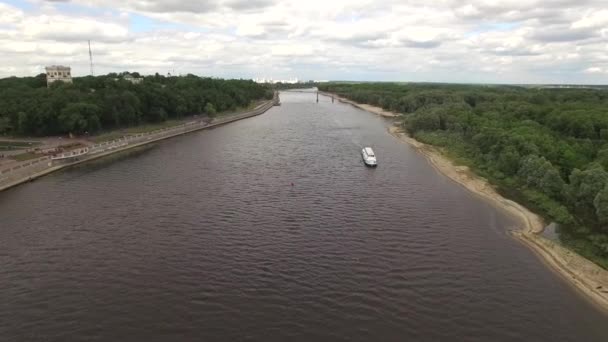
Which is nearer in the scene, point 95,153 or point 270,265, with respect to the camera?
point 270,265

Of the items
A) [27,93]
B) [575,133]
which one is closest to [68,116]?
[27,93]

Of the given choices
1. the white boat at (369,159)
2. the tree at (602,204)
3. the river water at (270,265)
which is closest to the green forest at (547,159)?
the tree at (602,204)

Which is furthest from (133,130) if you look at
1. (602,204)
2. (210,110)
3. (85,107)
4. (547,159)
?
(602,204)

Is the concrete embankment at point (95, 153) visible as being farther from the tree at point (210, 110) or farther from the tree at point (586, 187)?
the tree at point (586, 187)

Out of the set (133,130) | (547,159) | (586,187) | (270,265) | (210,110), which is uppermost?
(210,110)

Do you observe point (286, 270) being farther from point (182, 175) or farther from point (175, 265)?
point (182, 175)

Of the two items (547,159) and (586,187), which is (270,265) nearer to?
(586,187)
